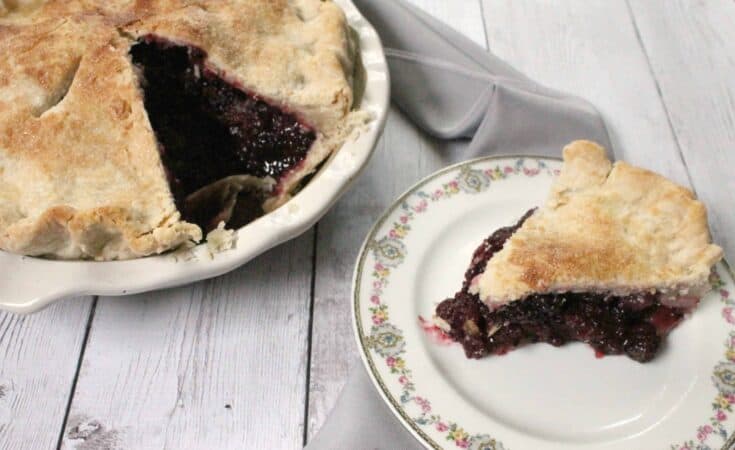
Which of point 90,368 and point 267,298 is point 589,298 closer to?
point 267,298

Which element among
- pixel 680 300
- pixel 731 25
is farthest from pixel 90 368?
pixel 731 25

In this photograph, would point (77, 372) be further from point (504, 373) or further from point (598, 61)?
point (598, 61)

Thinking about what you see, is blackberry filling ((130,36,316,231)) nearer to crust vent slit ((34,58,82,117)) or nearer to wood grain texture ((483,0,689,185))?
crust vent slit ((34,58,82,117))

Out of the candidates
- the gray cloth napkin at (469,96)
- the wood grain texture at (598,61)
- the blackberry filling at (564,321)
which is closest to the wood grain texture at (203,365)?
the blackberry filling at (564,321)

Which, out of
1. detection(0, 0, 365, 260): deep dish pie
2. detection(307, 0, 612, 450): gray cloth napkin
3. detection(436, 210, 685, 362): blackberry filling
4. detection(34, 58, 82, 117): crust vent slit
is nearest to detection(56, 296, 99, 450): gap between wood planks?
detection(0, 0, 365, 260): deep dish pie

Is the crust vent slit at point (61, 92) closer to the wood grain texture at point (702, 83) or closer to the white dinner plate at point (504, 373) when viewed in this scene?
the white dinner plate at point (504, 373)

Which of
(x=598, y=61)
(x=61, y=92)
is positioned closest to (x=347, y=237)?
(x=61, y=92)
